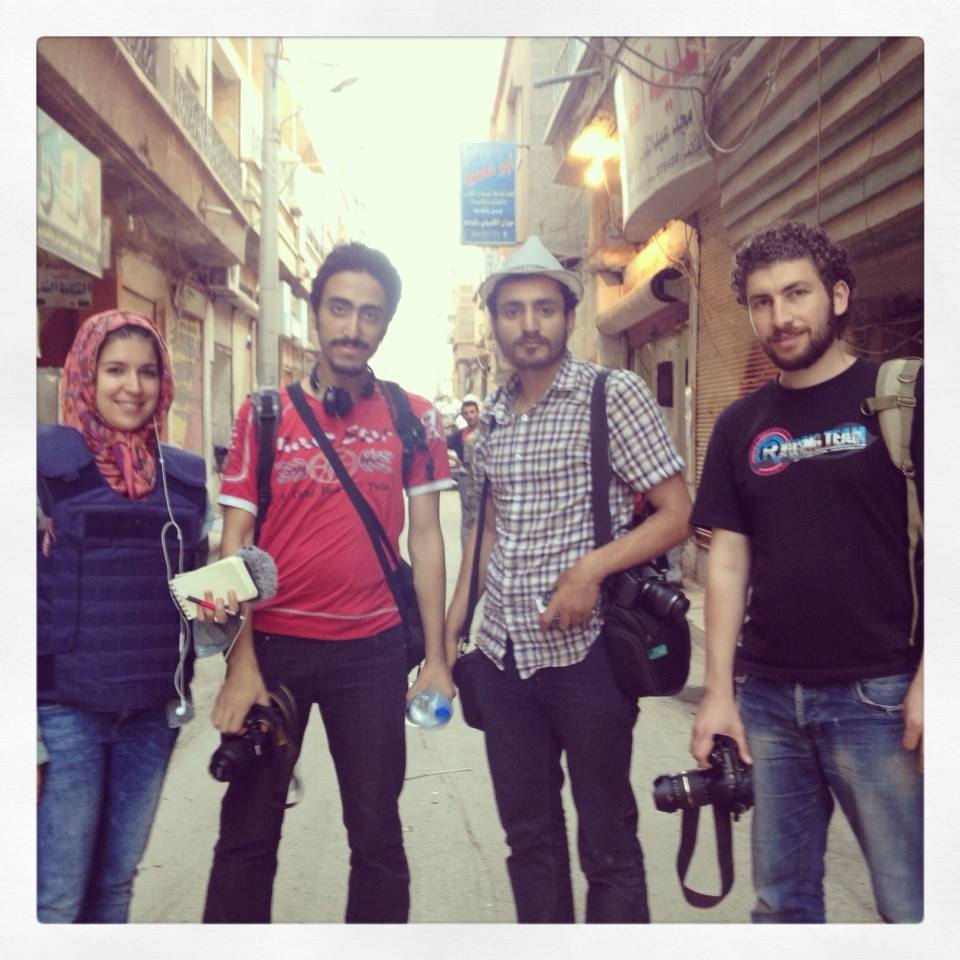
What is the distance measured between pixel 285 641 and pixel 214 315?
7694 millimetres

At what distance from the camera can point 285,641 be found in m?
2.28

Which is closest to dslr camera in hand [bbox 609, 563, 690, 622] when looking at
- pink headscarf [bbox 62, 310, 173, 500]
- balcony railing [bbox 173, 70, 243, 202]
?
pink headscarf [bbox 62, 310, 173, 500]

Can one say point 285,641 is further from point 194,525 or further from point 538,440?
point 538,440

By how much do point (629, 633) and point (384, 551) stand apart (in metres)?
0.65

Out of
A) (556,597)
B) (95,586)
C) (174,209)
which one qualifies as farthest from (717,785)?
(174,209)

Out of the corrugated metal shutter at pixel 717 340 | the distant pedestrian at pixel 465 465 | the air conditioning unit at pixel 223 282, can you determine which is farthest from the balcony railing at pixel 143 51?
the air conditioning unit at pixel 223 282

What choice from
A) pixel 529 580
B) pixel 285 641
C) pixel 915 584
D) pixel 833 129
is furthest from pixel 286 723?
pixel 833 129

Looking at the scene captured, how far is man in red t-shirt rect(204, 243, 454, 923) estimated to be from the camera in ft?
7.28

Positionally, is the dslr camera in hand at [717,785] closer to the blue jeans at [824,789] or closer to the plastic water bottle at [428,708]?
the blue jeans at [824,789]

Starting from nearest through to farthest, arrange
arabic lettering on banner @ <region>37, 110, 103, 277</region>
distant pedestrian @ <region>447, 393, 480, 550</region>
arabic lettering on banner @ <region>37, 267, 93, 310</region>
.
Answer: arabic lettering on banner @ <region>37, 110, 103, 277</region>
arabic lettering on banner @ <region>37, 267, 93, 310</region>
distant pedestrian @ <region>447, 393, 480, 550</region>

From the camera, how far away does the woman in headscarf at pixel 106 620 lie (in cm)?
199

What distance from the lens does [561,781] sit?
92.7 inches

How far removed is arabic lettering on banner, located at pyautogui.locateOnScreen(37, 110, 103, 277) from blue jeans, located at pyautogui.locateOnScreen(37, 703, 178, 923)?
1.36m

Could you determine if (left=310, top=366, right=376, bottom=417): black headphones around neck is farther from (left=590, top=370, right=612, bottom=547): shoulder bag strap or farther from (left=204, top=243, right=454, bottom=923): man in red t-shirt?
(left=590, top=370, right=612, bottom=547): shoulder bag strap
